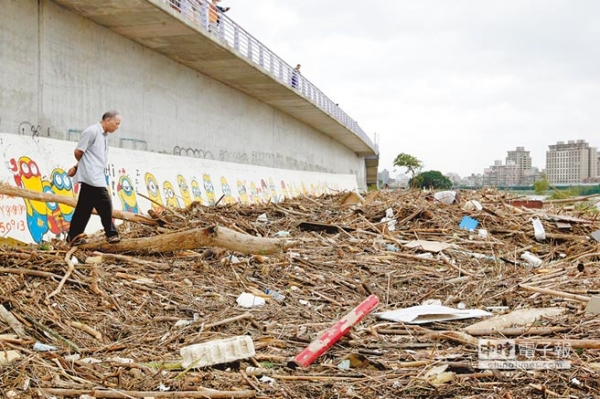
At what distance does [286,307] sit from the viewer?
5633 mm

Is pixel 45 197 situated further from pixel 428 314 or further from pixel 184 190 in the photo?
pixel 184 190

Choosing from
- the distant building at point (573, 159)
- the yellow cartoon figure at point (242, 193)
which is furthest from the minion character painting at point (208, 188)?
the distant building at point (573, 159)

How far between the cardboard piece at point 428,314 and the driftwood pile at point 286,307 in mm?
63

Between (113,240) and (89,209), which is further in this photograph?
(89,209)

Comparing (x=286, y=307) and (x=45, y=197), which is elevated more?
(x=45, y=197)

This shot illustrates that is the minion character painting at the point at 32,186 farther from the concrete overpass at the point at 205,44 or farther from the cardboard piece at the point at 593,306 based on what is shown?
the cardboard piece at the point at 593,306

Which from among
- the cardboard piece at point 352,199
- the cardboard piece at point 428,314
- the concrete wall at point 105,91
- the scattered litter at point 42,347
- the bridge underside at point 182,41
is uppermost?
the bridge underside at point 182,41

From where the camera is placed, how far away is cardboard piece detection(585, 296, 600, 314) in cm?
505

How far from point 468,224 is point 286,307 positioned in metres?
5.45

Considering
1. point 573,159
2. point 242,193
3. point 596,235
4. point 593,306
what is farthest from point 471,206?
point 573,159

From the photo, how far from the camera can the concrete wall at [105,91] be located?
1116cm

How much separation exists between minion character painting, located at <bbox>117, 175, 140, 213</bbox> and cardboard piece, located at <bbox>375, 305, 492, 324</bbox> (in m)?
8.07

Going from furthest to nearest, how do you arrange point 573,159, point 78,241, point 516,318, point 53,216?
point 573,159, point 53,216, point 78,241, point 516,318

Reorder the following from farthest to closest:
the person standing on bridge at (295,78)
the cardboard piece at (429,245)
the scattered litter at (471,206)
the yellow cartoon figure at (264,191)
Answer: the person standing on bridge at (295,78), the yellow cartoon figure at (264,191), the scattered litter at (471,206), the cardboard piece at (429,245)
